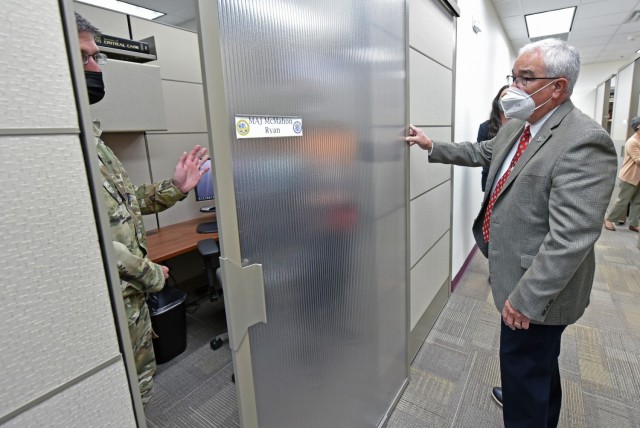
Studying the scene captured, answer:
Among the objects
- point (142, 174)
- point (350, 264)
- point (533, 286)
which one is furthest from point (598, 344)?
point (142, 174)

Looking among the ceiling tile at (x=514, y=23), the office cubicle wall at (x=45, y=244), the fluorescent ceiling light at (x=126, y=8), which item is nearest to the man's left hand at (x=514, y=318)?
the office cubicle wall at (x=45, y=244)

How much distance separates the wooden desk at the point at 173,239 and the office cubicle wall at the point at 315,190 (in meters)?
1.16

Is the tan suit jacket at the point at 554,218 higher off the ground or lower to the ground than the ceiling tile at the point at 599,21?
lower

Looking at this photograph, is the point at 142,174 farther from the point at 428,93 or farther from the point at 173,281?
the point at 428,93

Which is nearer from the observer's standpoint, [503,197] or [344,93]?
[344,93]

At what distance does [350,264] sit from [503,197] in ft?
1.93

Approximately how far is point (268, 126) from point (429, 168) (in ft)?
4.60

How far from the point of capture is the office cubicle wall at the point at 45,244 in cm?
43

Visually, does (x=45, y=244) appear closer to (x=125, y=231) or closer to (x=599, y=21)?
(x=125, y=231)

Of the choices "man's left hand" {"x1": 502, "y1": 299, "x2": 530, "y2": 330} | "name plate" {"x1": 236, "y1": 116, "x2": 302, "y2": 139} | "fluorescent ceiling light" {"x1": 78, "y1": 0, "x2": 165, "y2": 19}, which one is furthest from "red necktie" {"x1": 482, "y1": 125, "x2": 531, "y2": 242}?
"fluorescent ceiling light" {"x1": 78, "y1": 0, "x2": 165, "y2": 19}

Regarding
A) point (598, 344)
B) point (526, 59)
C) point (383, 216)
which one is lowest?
point (598, 344)

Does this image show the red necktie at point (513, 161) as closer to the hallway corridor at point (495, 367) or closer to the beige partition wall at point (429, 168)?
the beige partition wall at point (429, 168)

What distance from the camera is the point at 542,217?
1109 millimetres

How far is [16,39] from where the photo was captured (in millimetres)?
419
